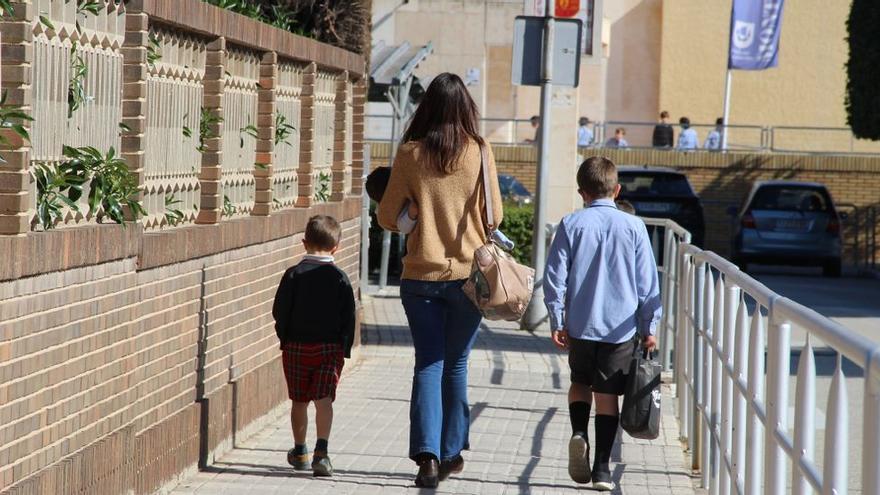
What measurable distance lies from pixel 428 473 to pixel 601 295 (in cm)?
113

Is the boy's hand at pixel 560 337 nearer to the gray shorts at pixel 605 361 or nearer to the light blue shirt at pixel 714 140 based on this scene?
the gray shorts at pixel 605 361

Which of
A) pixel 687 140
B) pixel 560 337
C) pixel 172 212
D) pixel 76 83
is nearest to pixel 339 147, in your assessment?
pixel 172 212

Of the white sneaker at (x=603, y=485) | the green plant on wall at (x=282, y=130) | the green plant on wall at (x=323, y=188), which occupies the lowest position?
the white sneaker at (x=603, y=485)

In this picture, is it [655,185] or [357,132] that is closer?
[357,132]

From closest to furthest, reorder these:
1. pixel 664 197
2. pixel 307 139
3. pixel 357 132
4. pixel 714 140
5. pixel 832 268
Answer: pixel 307 139 → pixel 357 132 → pixel 664 197 → pixel 832 268 → pixel 714 140

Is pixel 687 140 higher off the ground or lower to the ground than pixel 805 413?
higher

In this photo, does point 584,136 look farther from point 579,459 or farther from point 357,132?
point 579,459

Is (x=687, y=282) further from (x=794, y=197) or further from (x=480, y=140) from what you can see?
(x=794, y=197)

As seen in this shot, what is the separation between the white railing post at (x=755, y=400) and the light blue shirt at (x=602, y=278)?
1.80 m

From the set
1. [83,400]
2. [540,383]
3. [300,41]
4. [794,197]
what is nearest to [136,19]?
[83,400]

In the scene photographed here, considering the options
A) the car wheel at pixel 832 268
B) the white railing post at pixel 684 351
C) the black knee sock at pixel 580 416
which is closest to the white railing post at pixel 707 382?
the black knee sock at pixel 580 416

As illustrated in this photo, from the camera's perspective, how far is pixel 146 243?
6.79m

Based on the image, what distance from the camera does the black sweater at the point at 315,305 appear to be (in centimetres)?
760

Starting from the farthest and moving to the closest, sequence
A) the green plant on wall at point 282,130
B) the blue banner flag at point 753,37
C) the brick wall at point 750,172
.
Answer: the blue banner flag at point 753,37, the brick wall at point 750,172, the green plant on wall at point 282,130
